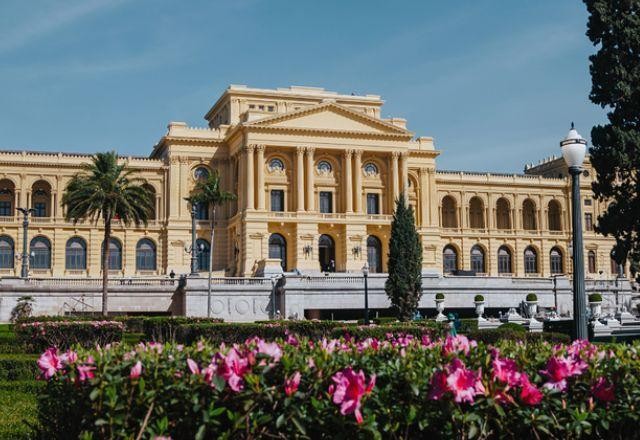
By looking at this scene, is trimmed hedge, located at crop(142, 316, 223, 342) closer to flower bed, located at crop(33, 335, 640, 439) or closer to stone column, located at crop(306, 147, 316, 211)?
flower bed, located at crop(33, 335, 640, 439)

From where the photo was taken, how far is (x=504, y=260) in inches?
3214

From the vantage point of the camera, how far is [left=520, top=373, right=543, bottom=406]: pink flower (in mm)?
7859

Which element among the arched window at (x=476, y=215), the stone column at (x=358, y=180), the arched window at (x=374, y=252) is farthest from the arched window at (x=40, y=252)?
the arched window at (x=476, y=215)

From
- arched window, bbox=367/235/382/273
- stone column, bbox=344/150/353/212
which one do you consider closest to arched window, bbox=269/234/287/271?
stone column, bbox=344/150/353/212

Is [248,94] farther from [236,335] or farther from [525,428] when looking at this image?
[525,428]

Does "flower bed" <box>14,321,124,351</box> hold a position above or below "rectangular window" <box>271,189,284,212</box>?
below

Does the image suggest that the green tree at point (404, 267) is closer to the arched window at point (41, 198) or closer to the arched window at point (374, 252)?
the arched window at point (374, 252)

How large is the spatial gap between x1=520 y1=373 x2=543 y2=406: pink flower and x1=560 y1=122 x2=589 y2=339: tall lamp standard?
236 inches

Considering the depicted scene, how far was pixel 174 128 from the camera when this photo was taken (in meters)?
69.7

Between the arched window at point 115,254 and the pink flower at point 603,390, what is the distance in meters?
63.2

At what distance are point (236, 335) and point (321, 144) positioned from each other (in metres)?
41.6

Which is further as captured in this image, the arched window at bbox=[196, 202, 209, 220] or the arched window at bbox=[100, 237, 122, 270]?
the arched window at bbox=[196, 202, 209, 220]

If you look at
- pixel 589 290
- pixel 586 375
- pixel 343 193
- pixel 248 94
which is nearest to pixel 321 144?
pixel 343 193

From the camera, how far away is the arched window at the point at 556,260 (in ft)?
271
